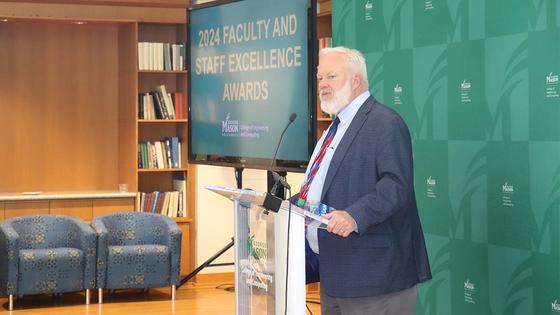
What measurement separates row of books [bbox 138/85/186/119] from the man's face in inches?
243

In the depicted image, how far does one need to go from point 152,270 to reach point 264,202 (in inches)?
222

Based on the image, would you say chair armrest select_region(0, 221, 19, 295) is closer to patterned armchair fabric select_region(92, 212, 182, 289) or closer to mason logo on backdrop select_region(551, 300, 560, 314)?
patterned armchair fabric select_region(92, 212, 182, 289)

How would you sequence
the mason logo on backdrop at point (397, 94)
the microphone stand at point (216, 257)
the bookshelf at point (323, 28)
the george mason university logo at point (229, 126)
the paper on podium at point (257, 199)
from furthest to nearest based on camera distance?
1. the bookshelf at point (323, 28)
2. the microphone stand at point (216, 257)
3. the george mason university logo at point (229, 126)
4. the mason logo on backdrop at point (397, 94)
5. the paper on podium at point (257, 199)

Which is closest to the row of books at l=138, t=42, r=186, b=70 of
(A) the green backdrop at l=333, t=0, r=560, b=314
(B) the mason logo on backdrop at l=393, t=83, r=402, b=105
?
(A) the green backdrop at l=333, t=0, r=560, b=314

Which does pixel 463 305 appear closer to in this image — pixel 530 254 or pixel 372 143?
pixel 530 254

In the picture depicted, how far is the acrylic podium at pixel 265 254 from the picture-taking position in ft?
11.8

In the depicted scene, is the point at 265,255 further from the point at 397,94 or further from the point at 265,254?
the point at 397,94

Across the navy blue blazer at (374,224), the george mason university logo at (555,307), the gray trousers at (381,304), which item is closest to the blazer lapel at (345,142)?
the navy blue blazer at (374,224)

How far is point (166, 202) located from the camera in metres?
10.1

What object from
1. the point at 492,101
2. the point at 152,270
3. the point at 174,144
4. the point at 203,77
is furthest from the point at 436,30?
the point at 174,144

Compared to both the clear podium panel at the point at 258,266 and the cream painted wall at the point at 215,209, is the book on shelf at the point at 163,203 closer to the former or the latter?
the cream painted wall at the point at 215,209

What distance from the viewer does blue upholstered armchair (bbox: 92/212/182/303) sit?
8922 millimetres

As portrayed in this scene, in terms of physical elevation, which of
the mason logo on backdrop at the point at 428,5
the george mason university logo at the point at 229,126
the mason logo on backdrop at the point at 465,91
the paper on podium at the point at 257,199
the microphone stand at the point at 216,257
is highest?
the mason logo on backdrop at the point at 428,5

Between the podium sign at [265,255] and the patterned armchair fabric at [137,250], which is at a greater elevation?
the podium sign at [265,255]
